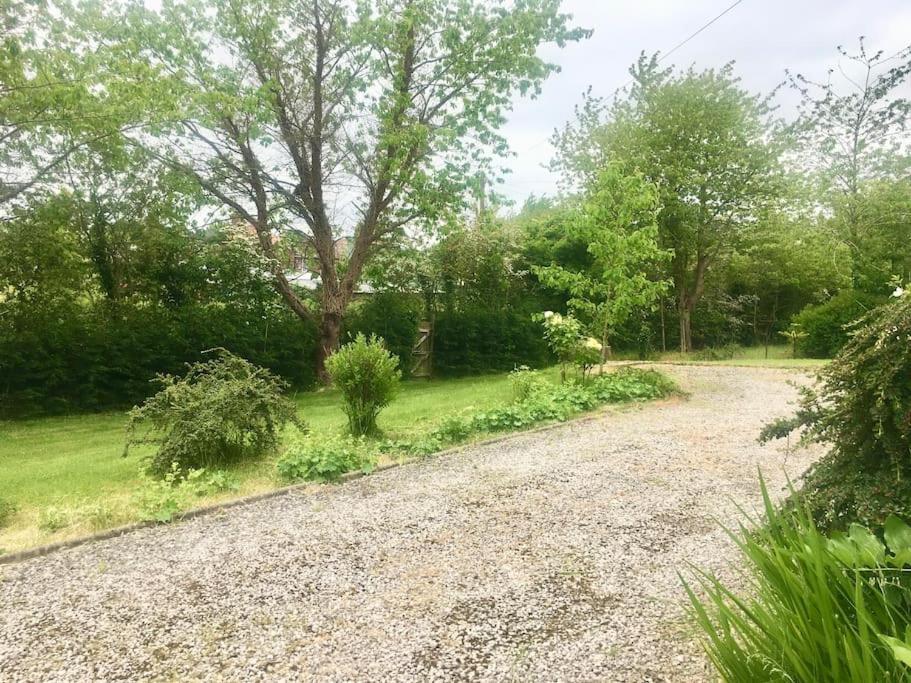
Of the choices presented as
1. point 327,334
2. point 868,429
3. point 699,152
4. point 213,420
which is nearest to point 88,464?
point 213,420

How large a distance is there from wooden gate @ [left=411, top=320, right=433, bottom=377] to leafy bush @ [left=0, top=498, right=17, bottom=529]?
9787 millimetres

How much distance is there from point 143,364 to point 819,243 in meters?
18.7

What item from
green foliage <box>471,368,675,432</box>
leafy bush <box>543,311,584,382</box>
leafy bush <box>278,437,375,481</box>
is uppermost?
leafy bush <box>543,311,584,382</box>

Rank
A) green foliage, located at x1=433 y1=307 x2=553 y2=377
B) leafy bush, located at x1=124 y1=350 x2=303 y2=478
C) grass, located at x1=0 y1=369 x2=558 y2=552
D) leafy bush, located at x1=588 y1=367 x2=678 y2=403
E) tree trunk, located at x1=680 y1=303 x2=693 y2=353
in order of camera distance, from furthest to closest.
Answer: tree trunk, located at x1=680 y1=303 x2=693 y2=353, green foliage, located at x1=433 y1=307 x2=553 y2=377, leafy bush, located at x1=588 y1=367 x2=678 y2=403, leafy bush, located at x1=124 y1=350 x2=303 y2=478, grass, located at x1=0 y1=369 x2=558 y2=552

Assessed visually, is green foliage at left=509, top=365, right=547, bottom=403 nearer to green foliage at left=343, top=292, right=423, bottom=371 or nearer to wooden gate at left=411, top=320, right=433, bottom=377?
green foliage at left=343, top=292, right=423, bottom=371

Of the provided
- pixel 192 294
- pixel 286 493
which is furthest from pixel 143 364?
pixel 286 493

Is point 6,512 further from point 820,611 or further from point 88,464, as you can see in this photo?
point 820,611

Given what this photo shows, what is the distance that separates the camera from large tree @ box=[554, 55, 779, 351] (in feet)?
45.3

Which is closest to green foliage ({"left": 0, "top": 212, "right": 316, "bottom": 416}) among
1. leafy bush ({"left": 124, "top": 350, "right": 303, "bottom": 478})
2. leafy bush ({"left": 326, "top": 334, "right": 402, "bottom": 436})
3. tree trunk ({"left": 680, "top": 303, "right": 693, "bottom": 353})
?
leafy bush ({"left": 124, "top": 350, "right": 303, "bottom": 478})

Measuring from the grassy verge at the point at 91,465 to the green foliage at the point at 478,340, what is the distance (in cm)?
348

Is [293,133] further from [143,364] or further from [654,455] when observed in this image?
[654,455]

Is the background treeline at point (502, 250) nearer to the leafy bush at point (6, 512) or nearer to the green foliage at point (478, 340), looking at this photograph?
the green foliage at point (478, 340)

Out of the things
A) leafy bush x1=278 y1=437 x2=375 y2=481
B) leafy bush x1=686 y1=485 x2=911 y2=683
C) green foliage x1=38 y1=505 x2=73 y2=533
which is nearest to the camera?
leafy bush x1=686 y1=485 x2=911 y2=683

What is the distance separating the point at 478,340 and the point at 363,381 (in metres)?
7.78
